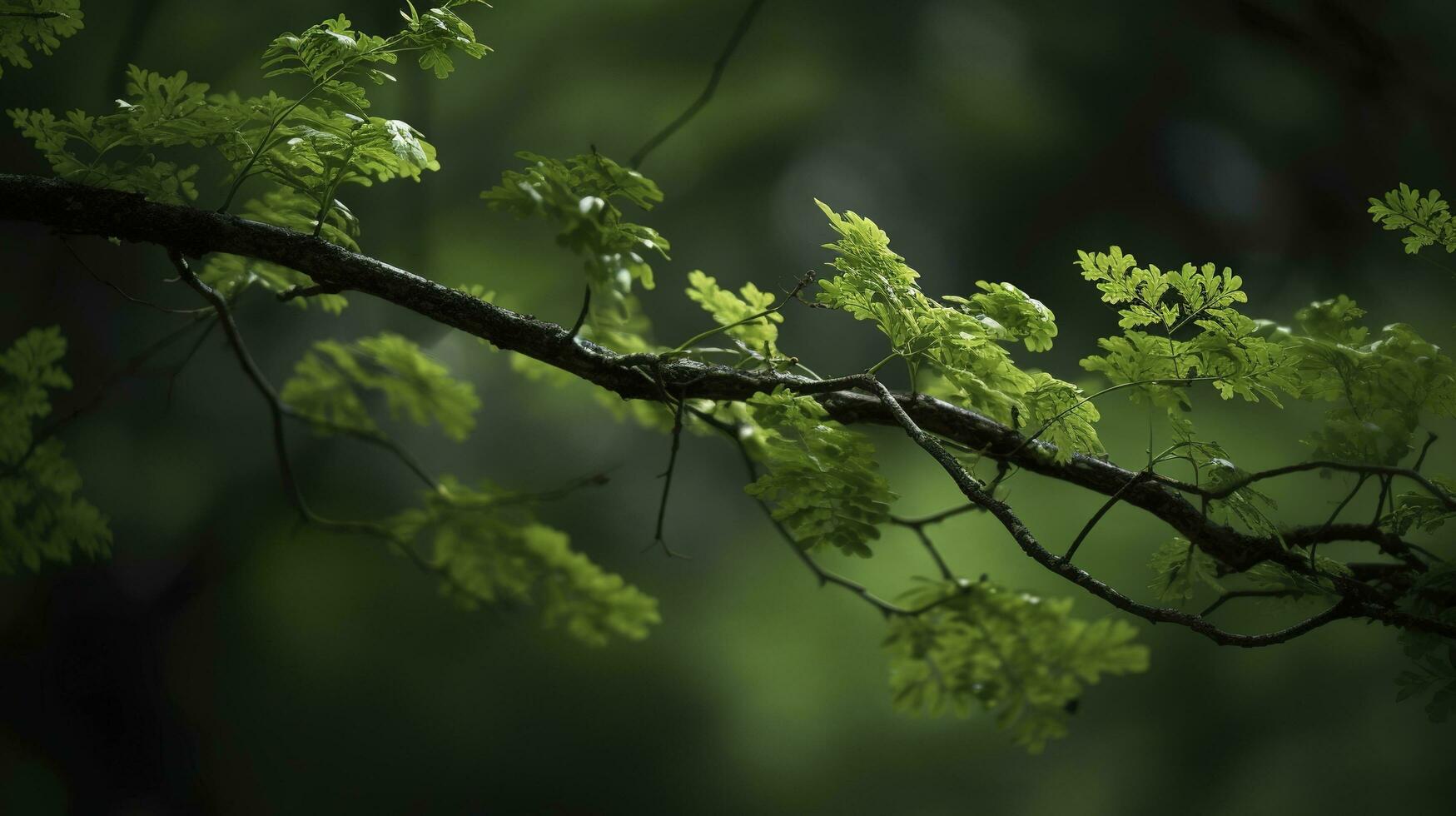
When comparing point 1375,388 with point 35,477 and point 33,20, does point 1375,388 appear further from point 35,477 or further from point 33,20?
A: point 35,477

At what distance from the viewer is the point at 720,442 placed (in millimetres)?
1996

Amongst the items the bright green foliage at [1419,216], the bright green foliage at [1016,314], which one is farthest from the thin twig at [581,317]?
→ the bright green foliage at [1419,216]

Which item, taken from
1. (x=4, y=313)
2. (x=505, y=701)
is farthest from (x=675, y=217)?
(x=4, y=313)

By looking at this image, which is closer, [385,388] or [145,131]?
[145,131]

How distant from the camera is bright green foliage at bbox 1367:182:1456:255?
899mm

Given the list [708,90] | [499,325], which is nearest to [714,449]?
[708,90]

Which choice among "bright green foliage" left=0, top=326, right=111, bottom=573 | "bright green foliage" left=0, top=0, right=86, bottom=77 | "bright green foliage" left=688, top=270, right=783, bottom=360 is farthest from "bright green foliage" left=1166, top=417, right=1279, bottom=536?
"bright green foliage" left=0, top=326, right=111, bottom=573

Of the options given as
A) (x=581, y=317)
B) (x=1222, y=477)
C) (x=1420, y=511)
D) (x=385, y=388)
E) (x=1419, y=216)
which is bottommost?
(x=385, y=388)

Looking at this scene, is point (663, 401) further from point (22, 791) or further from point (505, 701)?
point (22, 791)

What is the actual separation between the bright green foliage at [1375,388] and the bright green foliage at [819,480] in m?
0.42

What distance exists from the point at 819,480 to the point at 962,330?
0.20 metres

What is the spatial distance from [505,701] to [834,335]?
3.24 ft

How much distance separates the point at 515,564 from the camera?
151 centimetres

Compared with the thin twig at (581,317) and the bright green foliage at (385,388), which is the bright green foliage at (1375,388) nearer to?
the thin twig at (581,317)
